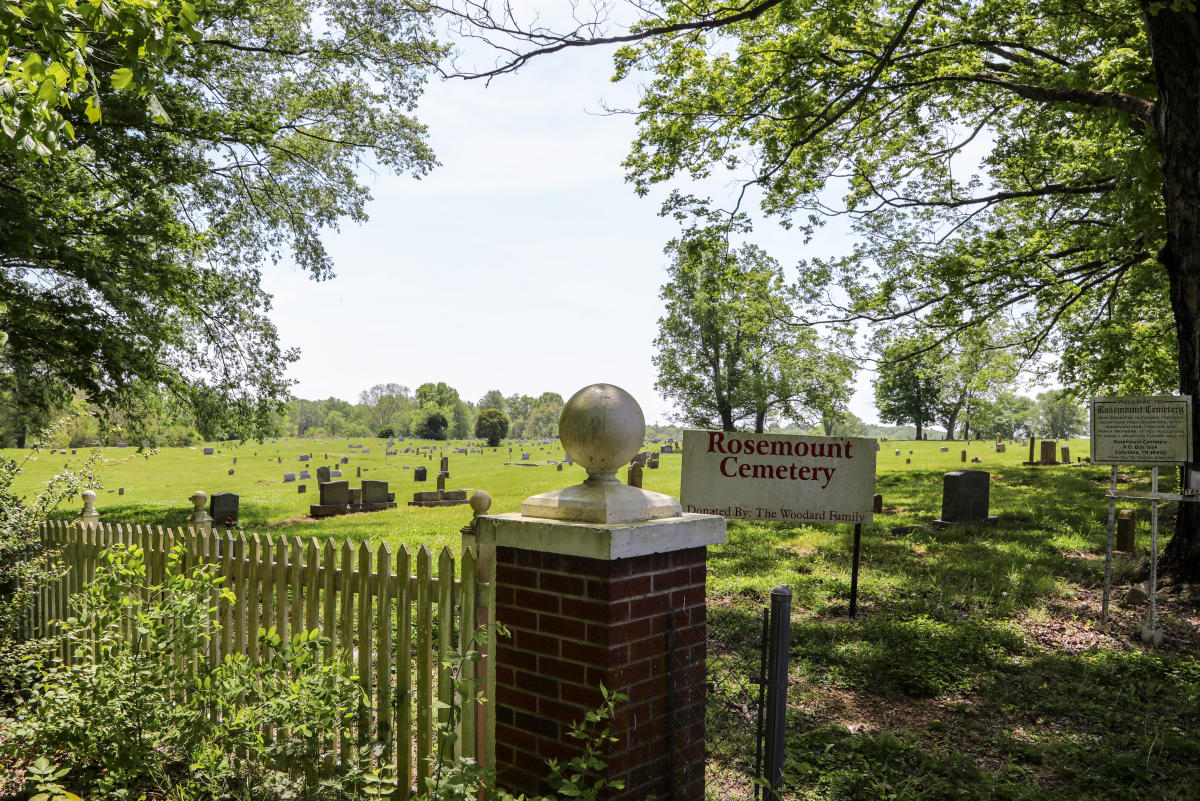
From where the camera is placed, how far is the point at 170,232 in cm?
1156

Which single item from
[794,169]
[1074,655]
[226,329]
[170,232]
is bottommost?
[1074,655]

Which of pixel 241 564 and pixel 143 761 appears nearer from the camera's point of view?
pixel 143 761

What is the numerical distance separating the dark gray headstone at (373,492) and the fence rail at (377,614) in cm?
1679

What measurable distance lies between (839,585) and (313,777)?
7381 millimetres

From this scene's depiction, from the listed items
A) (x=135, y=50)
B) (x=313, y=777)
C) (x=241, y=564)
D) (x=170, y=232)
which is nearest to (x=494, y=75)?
(x=135, y=50)

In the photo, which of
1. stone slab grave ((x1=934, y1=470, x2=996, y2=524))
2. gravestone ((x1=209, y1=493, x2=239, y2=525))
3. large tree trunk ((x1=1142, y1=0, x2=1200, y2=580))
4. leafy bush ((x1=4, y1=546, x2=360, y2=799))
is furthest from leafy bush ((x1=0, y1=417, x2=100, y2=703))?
stone slab grave ((x1=934, y1=470, x2=996, y2=524))

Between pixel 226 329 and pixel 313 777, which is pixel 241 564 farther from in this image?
pixel 226 329

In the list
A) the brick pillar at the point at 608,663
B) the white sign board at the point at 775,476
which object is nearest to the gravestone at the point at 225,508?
the white sign board at the point at 775,476

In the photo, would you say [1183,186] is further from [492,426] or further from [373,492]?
[492,426]

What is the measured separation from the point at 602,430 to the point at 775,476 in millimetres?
5422

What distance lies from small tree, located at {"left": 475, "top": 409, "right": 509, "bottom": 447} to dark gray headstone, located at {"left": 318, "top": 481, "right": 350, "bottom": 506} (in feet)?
200

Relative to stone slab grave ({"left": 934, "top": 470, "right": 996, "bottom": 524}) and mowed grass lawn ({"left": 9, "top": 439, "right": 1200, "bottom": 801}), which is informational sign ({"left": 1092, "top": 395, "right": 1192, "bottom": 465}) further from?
stone slab grave ({"left": 934, "top": 470, "right": 996, "bottom": 524})

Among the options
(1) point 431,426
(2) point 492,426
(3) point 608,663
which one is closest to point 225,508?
(3) point 608,663

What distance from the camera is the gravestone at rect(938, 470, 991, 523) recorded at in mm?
14242
